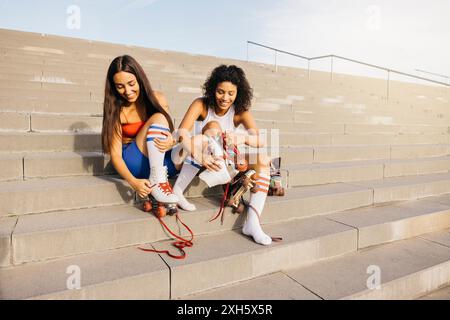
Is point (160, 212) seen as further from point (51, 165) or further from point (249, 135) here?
point (51, 165)

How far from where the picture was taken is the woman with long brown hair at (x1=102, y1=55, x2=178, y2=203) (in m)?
2.20

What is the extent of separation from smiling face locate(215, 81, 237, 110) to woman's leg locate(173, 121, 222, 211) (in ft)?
0.58

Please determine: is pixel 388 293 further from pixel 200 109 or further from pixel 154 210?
pixel 200 109

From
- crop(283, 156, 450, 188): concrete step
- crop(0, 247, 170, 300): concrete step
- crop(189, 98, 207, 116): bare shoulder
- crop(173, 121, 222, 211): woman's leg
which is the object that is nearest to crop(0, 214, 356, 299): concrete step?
crop(0, 247, 170, 300): concrete step

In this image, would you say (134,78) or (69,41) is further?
(69,41)

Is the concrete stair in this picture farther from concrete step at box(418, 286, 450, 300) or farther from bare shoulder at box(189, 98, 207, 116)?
bare shoulder at box(189, 98, 207, 116)

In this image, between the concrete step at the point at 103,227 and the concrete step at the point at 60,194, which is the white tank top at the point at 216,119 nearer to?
the concrete step at the point at 103,227

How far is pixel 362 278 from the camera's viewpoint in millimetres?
2070

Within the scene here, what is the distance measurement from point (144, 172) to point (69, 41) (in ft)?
25.4

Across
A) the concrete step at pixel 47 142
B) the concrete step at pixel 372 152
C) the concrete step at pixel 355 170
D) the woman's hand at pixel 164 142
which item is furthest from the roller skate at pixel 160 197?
the concrete step at pixel 372 152

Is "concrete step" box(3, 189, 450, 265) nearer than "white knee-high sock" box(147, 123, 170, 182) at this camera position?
Yes

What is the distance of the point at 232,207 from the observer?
96.8 inches

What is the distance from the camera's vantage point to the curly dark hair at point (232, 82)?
248cm
